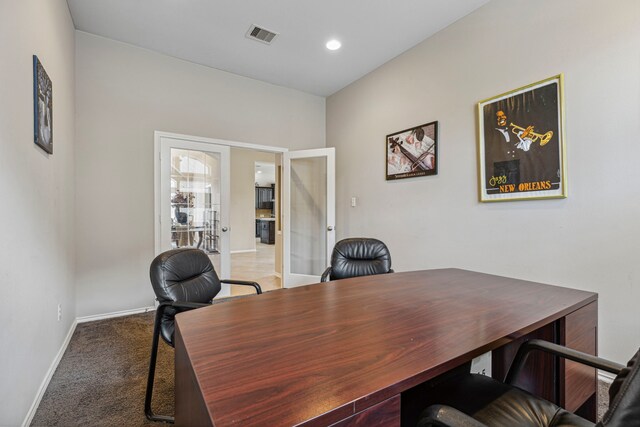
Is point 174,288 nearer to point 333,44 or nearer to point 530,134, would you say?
point 530,134

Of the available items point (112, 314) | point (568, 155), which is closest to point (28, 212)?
point (112, 314)

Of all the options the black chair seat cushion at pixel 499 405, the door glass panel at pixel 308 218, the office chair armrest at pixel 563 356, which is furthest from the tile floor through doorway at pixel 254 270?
the office chair armrest at pixel 563 356

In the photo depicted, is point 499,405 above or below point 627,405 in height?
below

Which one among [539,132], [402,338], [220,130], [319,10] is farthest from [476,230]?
[220,130]

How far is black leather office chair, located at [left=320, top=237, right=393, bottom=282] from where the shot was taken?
257 centimetres

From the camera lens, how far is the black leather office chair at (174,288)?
1654mm

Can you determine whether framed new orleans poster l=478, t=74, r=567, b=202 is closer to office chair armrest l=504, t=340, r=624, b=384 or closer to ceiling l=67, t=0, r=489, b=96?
ceiling l=67, t=0, r=489, b=96

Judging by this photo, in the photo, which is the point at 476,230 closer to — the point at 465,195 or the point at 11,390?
the point at 465,195

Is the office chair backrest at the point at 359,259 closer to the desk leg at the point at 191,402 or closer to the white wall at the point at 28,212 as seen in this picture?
the desk leg at the point at 191,402

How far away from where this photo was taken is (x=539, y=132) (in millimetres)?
2342

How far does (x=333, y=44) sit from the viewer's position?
3.38 m

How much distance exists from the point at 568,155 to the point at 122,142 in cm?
432

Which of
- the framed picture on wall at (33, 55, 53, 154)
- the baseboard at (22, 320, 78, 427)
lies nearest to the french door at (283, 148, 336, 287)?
the baseboard at (22, 320, 78, 427)

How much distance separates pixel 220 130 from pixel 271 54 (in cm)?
119
